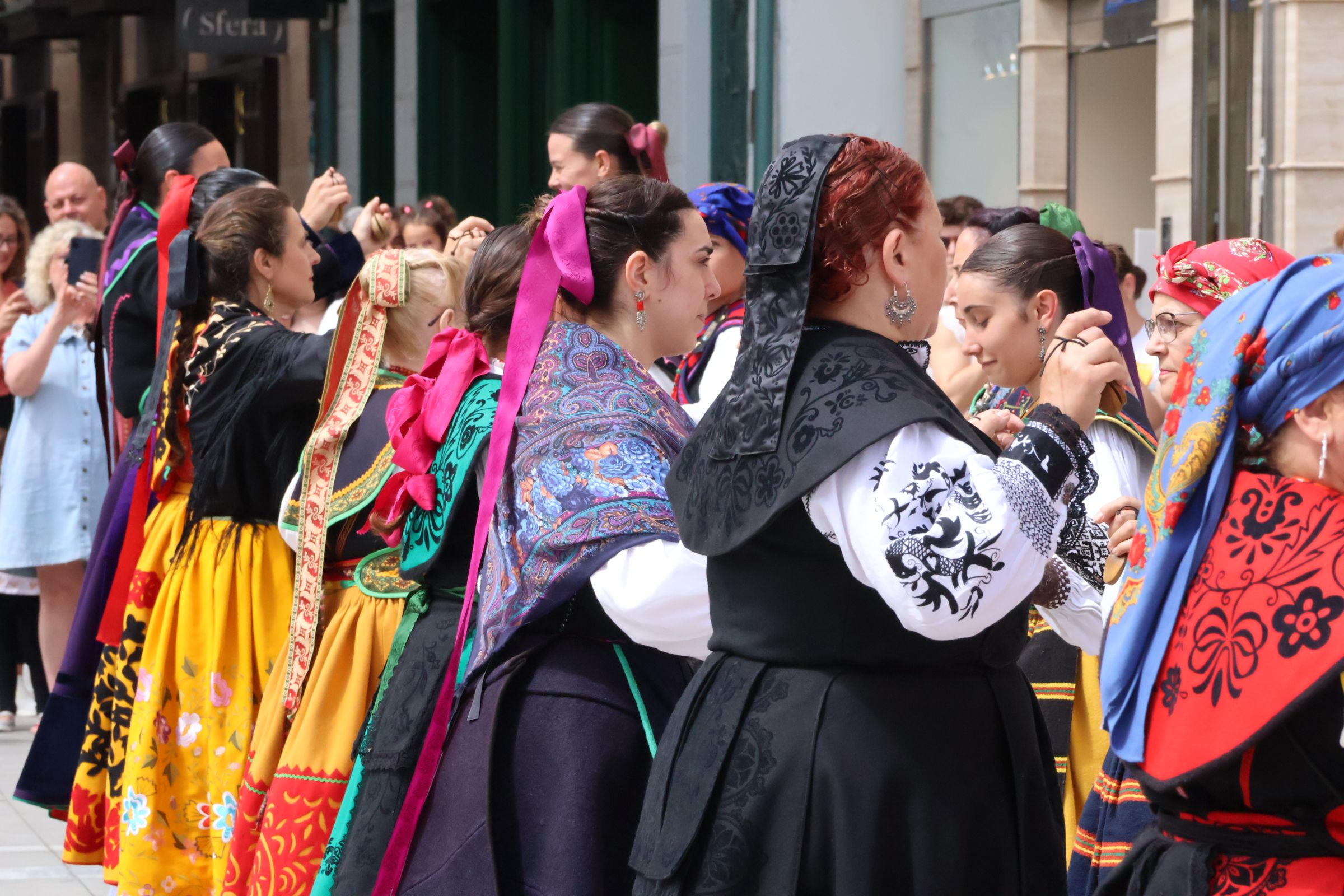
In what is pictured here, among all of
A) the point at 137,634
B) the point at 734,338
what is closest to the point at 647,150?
the point at 734,338

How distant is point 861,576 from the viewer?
2.37 meters

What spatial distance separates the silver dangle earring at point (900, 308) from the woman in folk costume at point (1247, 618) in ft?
1.29

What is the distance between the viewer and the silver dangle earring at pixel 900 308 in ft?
8.31

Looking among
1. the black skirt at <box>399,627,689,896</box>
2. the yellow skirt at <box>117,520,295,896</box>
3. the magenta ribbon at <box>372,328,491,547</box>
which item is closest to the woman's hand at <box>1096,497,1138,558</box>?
the black skirt at <box>399,627,689,896</box>

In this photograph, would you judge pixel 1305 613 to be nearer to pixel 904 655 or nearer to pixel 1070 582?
pixel 904 655

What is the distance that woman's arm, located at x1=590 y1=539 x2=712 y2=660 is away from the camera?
294cm

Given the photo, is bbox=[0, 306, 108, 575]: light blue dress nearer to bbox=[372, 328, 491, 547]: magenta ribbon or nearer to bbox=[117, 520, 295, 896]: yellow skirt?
bbox=[117, 520, 295, 896]: yellow skirt

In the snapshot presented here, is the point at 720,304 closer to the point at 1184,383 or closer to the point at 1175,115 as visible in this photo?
the point at 1175,115

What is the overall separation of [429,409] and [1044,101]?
484 cm

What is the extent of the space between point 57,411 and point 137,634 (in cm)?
334

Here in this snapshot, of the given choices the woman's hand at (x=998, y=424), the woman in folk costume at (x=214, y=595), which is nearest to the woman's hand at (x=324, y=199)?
the woman in folk costume at (x=214, y=595)

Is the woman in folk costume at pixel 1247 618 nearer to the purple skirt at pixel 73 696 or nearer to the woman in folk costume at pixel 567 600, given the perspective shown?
the woman in folk costume at pixel 567 600

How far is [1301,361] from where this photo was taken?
2289mm

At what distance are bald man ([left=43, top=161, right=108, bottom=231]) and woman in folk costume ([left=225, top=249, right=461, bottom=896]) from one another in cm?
474
